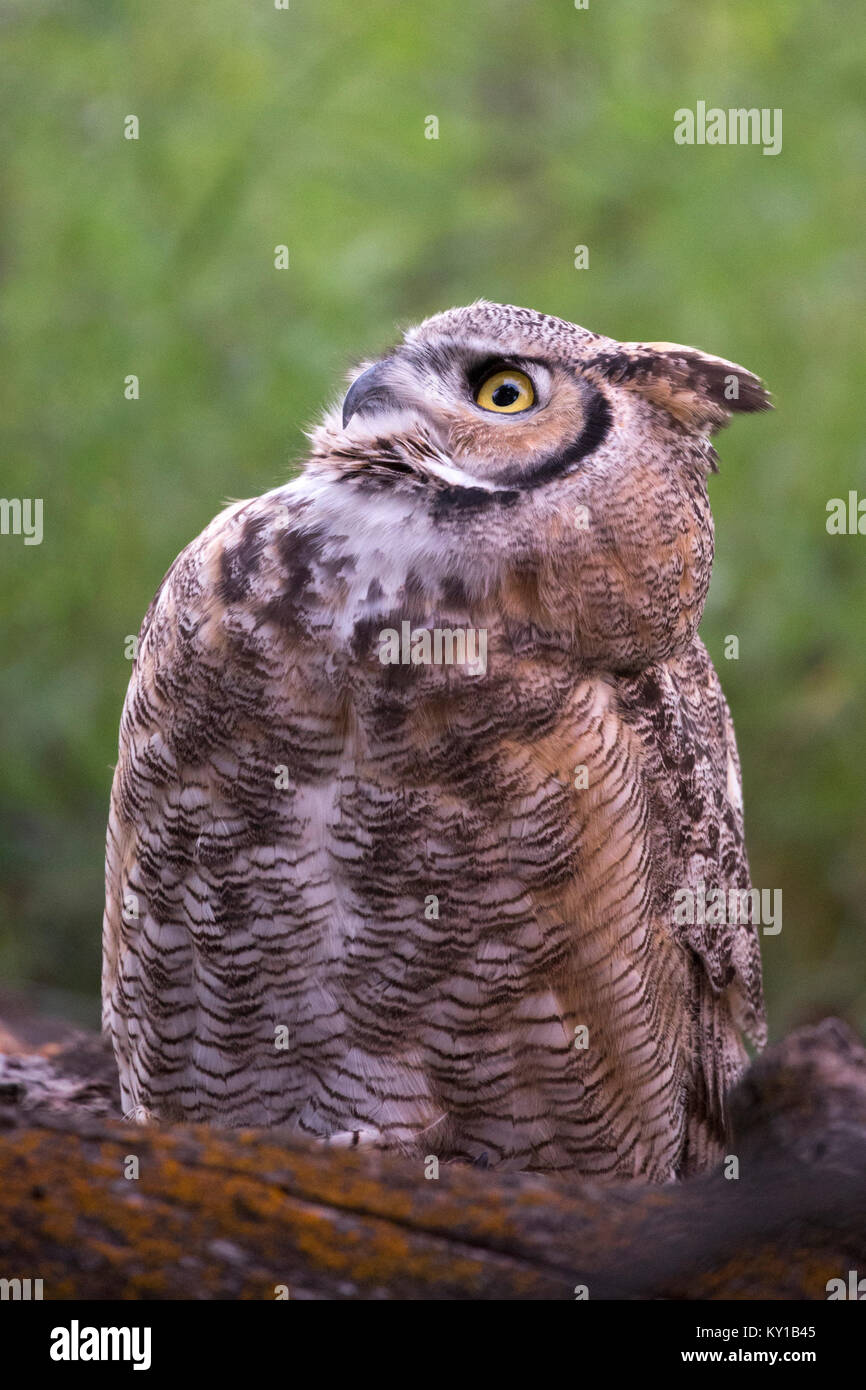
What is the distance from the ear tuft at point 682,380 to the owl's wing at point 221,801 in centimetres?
40

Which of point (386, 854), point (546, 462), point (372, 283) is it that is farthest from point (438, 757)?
point (372, 283)

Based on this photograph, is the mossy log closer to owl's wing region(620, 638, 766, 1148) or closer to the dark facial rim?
owl's wing region(620, 638, 766, 1148)

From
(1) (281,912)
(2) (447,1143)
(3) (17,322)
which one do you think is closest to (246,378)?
(3) (17,322)

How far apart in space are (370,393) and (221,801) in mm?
496

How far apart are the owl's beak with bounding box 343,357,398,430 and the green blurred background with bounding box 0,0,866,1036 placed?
0.88 m

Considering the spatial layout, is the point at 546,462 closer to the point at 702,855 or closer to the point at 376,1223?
the point at 702,855

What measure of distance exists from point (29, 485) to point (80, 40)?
2.86 feet

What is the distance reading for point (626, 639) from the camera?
1.57 m

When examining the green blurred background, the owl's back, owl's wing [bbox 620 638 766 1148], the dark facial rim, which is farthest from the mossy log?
the green blurred background

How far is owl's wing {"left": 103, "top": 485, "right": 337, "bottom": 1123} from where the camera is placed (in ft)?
4.89

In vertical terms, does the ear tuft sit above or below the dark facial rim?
above

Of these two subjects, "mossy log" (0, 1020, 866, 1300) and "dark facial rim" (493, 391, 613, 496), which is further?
"dark facial rim" (493, 391, 613, 496)

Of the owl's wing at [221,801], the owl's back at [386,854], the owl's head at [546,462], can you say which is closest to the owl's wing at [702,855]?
the owl's back at [386,854]

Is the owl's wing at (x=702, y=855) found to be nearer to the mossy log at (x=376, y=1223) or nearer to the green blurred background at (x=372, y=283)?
the mossy log at (x=376, y=1223)
